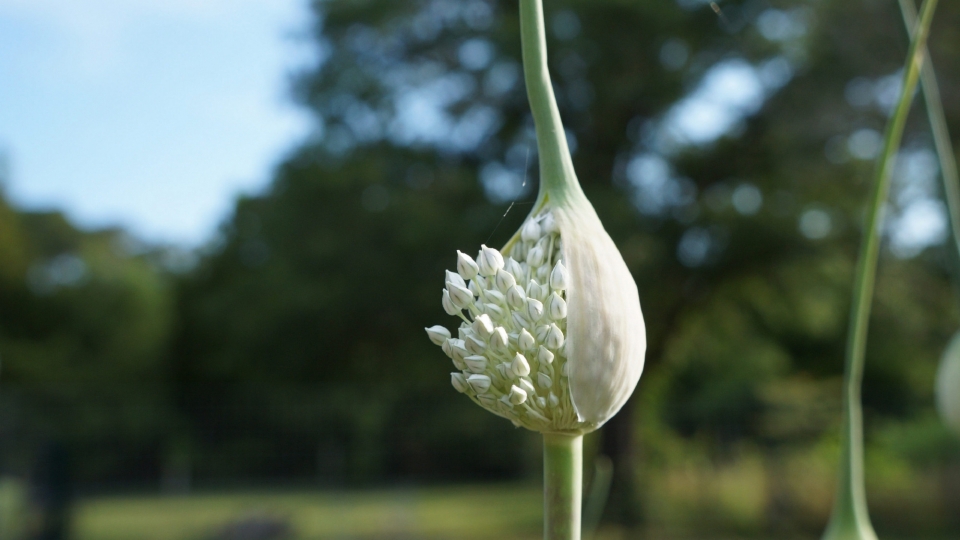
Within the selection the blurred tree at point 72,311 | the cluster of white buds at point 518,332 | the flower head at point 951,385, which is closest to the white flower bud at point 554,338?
the cluster of white buds at point 518,332

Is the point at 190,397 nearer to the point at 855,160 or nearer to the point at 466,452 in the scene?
the point at 466,452

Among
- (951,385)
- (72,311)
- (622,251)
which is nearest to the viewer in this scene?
(951,385)

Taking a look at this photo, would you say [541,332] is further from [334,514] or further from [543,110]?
[334,514]

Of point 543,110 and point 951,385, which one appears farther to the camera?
point 951,385

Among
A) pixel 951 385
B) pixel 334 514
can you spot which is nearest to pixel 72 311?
pixel 334 514

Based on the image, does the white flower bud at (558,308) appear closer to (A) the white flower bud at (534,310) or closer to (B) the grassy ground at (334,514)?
(A) the white flower bud at (534,310)

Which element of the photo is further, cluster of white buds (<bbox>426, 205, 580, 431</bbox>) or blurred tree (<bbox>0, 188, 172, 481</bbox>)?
blurred tree (<bbox>0, 188, 172, 481</bbox>)

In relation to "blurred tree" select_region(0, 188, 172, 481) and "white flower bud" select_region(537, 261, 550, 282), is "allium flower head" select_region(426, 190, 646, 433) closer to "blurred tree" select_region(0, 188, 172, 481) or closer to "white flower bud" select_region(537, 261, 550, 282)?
"white flower bud" select_region(537, 261, 550, 282)

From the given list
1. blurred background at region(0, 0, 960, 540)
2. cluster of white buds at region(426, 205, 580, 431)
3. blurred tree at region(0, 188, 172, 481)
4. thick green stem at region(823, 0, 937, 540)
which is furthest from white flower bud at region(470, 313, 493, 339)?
blurred tree at region(0, 188, 172, 481)
